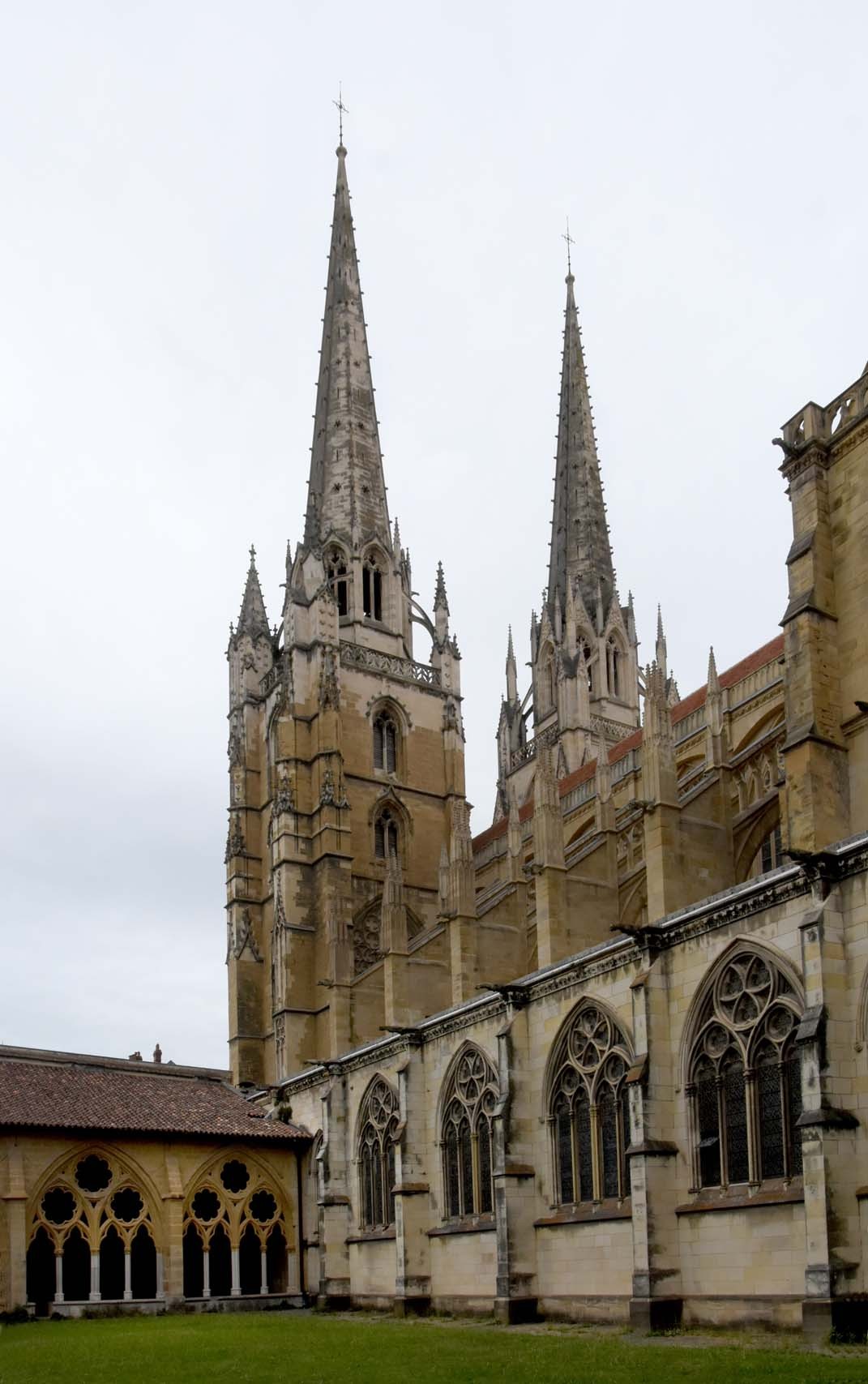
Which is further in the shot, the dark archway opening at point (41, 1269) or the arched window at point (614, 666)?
the arched window at point (614, 666)

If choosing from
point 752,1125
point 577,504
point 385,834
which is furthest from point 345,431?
point 752,1125

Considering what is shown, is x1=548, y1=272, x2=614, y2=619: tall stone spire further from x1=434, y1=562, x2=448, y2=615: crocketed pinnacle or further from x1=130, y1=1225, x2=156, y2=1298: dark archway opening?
x1=130, y1=1225, x2=156, y2=1298: dark archway opening

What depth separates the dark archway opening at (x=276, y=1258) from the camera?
34844 mm

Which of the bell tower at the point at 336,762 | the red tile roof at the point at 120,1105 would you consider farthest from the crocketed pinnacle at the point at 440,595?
the red tile roof at the point at 120,1105

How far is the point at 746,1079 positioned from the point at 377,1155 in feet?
45.9

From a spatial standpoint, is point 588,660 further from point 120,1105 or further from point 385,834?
point 120,1105

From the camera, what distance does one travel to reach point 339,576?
5788 centimetres

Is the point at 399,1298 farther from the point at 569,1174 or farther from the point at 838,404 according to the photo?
the point at 838,404

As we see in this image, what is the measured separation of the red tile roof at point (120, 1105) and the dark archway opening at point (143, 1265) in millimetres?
2333

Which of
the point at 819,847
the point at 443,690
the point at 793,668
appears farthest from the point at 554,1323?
the point at 443,690

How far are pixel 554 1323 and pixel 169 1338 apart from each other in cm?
624

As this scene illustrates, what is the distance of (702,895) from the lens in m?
30.1

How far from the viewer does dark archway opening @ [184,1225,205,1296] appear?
109ft

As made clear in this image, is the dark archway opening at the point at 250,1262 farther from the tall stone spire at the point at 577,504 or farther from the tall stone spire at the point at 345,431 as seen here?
the tall stone spire at the point at 577,504
